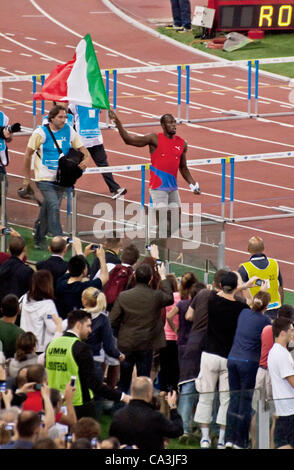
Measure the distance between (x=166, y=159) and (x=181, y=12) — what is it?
21066mm

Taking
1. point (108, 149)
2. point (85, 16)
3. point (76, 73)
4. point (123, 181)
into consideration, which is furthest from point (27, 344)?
point (85, 16)

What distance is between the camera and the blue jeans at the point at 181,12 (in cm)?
3894

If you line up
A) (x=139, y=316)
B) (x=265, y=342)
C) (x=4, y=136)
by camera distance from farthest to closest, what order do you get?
(x=4, y=136), (x=139, y=316), (x=265, y=342)

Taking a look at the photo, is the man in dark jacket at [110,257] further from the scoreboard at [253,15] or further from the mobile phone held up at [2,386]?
the scoreboard at [253,15]

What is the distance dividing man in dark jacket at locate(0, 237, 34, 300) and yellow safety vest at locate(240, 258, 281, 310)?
103 inches

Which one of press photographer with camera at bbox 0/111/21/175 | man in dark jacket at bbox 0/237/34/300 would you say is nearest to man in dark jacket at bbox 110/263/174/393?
man in dark jacket at bbox 0/237/34/300

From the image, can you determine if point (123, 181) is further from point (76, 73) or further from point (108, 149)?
point (76, 73)

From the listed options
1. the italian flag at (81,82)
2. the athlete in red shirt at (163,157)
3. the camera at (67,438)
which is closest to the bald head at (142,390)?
the camera at (67,438)

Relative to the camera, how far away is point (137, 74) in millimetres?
35250

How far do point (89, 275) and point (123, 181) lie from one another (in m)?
9.51

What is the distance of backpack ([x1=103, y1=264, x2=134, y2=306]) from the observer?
1488 centimetres

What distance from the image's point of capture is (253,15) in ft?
122

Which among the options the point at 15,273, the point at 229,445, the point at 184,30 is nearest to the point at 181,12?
the point at 184,30

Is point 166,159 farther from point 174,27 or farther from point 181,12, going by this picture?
point 174,27
